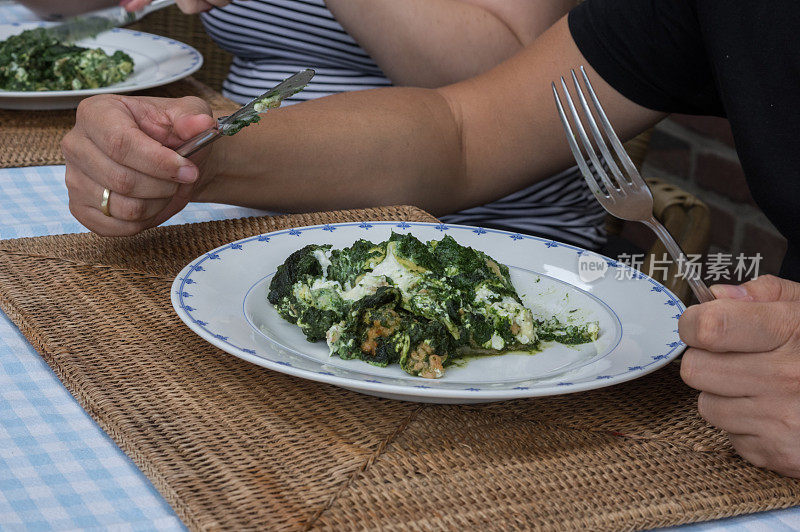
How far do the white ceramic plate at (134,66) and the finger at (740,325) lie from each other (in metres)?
0.89

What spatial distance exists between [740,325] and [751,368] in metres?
0.04

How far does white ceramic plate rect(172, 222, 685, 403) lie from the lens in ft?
1.87

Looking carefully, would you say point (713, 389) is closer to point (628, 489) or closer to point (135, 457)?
point (628, 489)

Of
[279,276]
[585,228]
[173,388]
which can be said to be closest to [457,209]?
[585,228]

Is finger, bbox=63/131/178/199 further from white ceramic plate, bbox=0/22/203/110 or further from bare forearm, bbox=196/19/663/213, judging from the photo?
white ceramic plate, bbox=0/22/203/110

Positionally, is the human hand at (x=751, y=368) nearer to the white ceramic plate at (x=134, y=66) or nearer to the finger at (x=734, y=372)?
the finger at (x=734, y=372)

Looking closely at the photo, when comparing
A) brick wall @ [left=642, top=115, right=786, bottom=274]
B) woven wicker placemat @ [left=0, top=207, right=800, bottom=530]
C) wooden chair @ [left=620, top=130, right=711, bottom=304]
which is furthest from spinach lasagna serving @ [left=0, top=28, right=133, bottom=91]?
brick wall @ [left=642, top=115, right=786, bottom=274]

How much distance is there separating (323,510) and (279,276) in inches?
9.7

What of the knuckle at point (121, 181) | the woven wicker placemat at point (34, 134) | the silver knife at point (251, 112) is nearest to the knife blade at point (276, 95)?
the silver knife at point (251, 112)

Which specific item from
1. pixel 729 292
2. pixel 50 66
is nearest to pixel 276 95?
pixel 729 292

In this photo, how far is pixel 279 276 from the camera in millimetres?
691

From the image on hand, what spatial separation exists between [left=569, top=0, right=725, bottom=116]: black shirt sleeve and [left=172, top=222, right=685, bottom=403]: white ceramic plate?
358mm

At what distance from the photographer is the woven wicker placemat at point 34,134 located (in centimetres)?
102

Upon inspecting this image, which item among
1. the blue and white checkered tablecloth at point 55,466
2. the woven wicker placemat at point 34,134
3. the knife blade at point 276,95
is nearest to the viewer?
the blue and white checkered tablecloth at point 55,466
